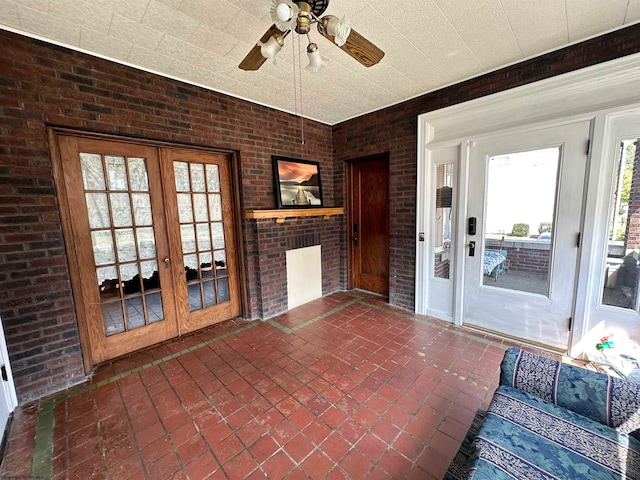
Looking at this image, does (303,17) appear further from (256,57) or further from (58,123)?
(58,123)

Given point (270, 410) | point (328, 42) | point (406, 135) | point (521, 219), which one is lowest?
point (270, 410)

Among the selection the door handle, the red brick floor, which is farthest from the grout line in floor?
the door handle

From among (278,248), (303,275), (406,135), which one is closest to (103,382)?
(278,248)

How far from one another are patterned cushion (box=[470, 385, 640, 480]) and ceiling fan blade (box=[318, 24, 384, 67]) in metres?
2.13

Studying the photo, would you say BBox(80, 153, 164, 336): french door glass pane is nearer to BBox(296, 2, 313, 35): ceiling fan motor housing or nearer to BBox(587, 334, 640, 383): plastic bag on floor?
BBox(296, 2, 313, 35): ceiling fan motor housing

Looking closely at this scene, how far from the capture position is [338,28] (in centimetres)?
134

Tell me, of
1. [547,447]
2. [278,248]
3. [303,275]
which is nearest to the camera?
[547,447]

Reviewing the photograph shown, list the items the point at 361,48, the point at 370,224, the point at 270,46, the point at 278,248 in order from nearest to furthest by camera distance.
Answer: the point at 270,46 < the point at 361,48 < the point at 278,248 < the point at 370,224

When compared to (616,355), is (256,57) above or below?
above

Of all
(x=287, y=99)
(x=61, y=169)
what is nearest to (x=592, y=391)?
(x=287, y=99)

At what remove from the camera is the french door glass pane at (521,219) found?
2502 millimetres

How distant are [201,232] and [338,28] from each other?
8.22 feet

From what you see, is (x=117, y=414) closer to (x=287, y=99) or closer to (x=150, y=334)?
(x=150, y=334)

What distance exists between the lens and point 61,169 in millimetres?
2217
